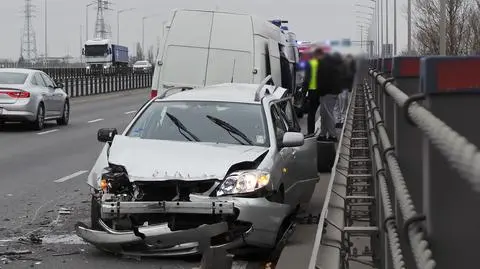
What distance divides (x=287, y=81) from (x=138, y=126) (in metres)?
12.7

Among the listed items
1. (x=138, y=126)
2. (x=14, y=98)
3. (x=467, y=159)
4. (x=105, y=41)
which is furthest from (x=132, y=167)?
(x=105, y=41)

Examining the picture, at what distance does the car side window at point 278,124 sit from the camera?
7.72 m

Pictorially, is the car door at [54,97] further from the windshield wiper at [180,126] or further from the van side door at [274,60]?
the windshield wiper at [180,126]

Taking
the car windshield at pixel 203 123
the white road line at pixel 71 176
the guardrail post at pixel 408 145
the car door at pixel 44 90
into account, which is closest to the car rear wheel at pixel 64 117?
the car door at pixel 44 90

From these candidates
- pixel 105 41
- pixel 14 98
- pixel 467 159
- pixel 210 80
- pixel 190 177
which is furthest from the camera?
pixel 105 41

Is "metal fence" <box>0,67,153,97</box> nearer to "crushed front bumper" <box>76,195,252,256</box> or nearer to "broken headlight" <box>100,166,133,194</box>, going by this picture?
"broken headlight" <box>100,166,133,194</box>

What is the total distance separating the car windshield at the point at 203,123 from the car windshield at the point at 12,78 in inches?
479

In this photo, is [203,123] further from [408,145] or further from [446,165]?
[446,165]

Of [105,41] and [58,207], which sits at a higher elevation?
[105,41]

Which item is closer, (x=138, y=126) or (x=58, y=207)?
(x=138, y=126)

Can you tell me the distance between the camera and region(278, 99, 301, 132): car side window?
8773 millimetres

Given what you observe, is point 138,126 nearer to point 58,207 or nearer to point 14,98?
point 58,207

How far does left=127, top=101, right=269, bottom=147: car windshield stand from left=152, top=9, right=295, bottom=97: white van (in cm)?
704

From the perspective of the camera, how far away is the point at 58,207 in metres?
9.15
